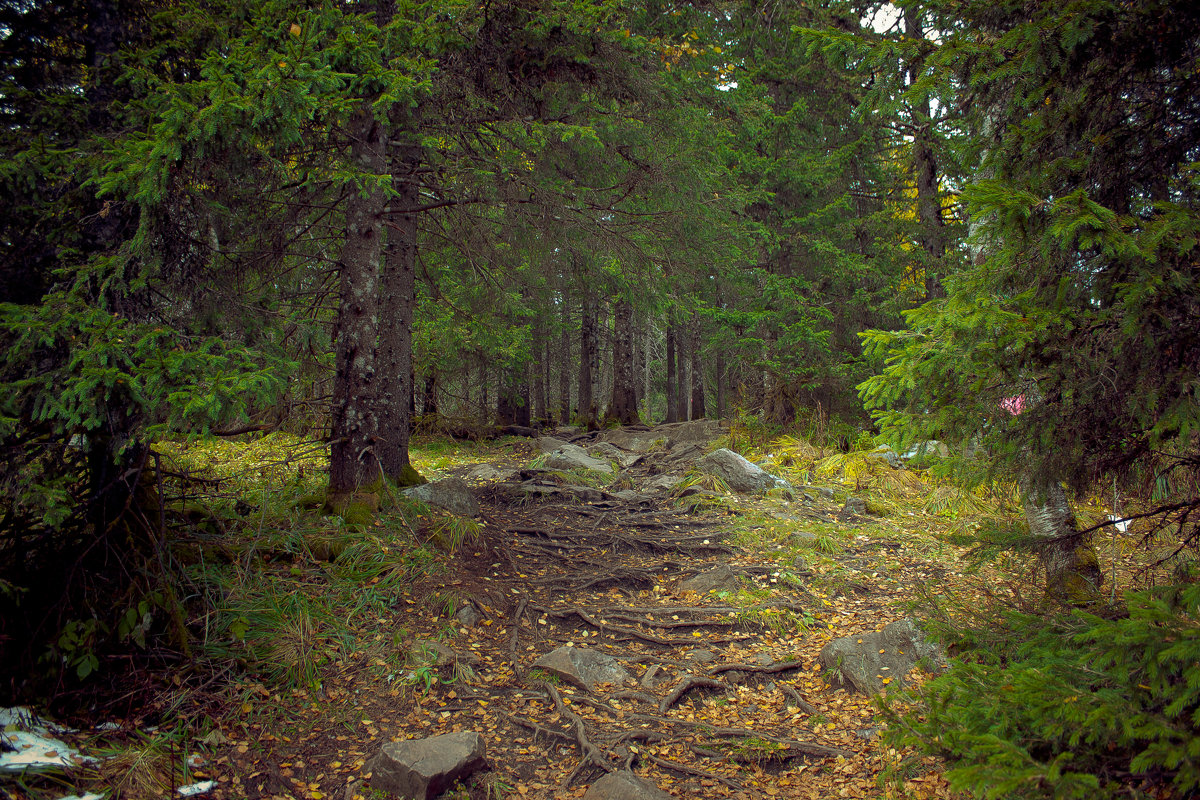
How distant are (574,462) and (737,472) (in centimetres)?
267

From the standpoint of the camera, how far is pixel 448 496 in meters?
6.29

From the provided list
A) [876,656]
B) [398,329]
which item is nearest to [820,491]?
[876,656]

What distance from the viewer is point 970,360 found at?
2.68 m

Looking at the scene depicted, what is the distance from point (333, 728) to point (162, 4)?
4.72 metres

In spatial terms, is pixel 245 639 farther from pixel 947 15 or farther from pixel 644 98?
pixel 644 98

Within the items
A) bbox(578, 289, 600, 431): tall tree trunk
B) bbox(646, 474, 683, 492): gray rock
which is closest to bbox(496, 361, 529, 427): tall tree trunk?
bbox(578, 289, 600, 431): tall tree trunk

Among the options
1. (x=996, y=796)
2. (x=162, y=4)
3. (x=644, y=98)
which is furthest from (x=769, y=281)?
(x=996, y=796)

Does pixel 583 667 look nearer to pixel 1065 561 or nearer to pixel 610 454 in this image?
pixel 1065 561

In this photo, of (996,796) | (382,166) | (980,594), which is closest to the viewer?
(996,796)

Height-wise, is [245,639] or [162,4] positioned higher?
[162,4]

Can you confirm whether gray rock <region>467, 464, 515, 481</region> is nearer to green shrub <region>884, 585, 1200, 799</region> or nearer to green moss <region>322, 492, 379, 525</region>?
green moss <region>322, 492, 379, 525</region>

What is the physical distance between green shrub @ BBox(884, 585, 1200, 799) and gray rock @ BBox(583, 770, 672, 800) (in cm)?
127

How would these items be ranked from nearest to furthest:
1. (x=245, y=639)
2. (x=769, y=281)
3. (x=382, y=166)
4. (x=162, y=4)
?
1. (x=245, y=639)
2. (x=162, y=4)
3. (x=382, y=166)
4. (x=769, y=281)

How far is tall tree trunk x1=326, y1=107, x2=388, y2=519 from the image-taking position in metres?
5.45
